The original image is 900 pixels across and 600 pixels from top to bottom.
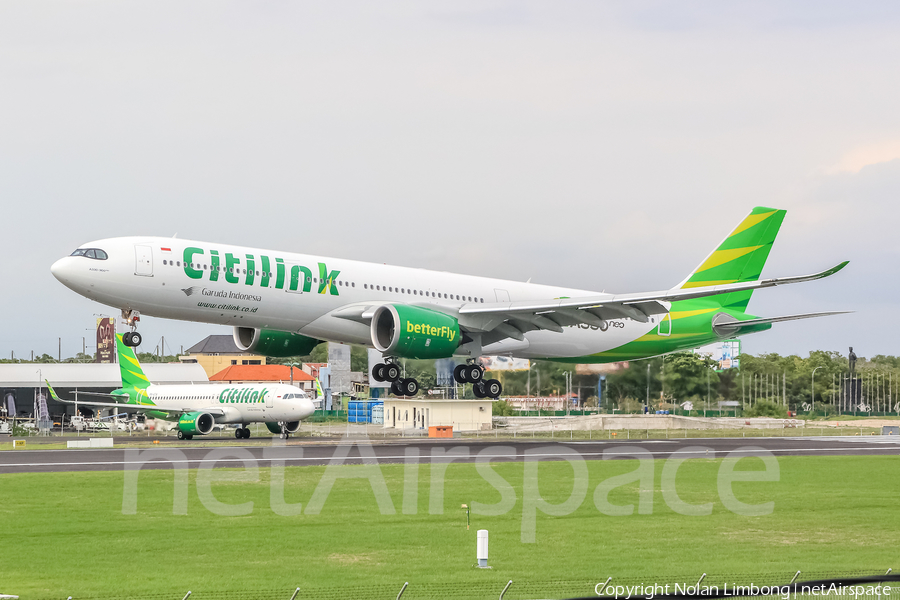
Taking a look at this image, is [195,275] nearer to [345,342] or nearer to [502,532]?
[345,342]

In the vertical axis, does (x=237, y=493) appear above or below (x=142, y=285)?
below

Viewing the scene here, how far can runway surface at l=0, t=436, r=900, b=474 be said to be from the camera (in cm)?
4369

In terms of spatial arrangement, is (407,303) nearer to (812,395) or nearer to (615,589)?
(615,589)

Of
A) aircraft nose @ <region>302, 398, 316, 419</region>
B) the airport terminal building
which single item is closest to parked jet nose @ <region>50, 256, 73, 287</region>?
aircraft nose @ <region>302, 398, 316, 419</region>

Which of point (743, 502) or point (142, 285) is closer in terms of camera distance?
point (743, 502)

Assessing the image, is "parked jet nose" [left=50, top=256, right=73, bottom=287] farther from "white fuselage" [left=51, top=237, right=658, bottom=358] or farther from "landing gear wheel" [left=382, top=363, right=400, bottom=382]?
"landing gear wheel" [left=382, top=363, right=400, bottom=382]

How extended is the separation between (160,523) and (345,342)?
19.4 meters

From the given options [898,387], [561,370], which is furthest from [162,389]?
[898,387]

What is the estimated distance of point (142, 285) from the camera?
3806cm

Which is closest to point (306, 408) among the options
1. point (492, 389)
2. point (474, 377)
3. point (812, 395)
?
point (492, 389)

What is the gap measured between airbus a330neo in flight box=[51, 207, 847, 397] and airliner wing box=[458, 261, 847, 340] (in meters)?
0.06

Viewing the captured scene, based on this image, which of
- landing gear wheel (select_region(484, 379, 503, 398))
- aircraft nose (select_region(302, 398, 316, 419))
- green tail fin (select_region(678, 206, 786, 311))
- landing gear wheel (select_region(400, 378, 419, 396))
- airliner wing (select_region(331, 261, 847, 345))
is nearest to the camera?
airliner wing (select_region(331, 261, 847, 345))

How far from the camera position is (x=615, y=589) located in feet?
61.5

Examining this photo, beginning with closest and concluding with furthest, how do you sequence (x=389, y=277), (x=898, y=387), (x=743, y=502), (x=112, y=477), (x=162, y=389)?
1. (x=743, y=502)
2. (x=112, y=477)
3. (x=389, y=277)
4. (x=162, y=389)
5. (x=898, y=387)
